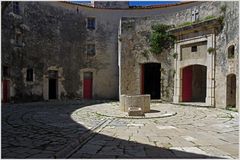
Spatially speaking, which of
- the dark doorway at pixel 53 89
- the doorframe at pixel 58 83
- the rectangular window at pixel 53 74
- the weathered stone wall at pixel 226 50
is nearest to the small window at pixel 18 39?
the doorframe at pixel 58 83

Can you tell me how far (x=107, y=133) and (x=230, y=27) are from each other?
29.8 feet

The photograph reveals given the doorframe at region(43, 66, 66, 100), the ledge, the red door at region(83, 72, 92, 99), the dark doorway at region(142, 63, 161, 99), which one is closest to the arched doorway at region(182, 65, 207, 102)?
the ledge

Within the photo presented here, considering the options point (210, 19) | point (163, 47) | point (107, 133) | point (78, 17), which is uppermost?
point (78, 17)

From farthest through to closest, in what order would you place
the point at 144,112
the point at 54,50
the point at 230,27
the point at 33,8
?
the point at 54,50 → the point at 33,8 → the point at 230,27 → the point at 144,112

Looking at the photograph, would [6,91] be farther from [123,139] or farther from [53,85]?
[123,139]

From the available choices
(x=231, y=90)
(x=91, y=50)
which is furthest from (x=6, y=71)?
(x=231, y=90)

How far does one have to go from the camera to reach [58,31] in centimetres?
2058

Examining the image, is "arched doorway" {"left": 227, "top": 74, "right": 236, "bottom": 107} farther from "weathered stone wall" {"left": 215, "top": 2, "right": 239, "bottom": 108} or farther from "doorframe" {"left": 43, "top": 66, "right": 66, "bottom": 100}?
"doorframe" {"left": 43, "top": 66, "right": 66, "bottom": 100}

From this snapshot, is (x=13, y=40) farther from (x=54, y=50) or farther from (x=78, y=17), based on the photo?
(x=78, y=17)

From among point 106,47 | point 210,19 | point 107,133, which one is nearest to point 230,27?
point 210,19

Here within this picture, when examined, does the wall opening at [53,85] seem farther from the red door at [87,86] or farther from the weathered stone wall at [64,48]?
the red door at [87,86]

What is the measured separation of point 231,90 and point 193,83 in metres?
3.91

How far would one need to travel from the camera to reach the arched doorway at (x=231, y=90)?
13.3m

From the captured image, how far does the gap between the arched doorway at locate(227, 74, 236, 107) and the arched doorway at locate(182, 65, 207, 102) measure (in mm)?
3475
